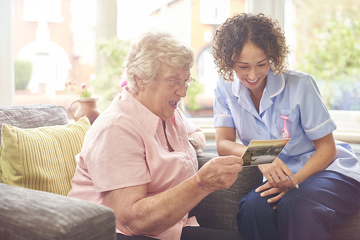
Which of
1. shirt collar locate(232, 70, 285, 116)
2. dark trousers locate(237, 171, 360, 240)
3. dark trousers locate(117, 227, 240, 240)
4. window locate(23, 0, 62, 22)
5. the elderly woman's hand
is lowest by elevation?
dark trousers locate(117, 227, 240, 240)

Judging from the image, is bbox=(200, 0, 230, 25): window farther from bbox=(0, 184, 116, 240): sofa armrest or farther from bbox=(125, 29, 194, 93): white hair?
bbox=(0, 184, 116, 240): sofa armrest

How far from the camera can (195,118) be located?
3158 millimetres

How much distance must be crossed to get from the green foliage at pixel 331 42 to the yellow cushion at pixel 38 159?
83.6 inches

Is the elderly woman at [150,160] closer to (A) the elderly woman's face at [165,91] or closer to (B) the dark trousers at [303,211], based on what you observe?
(A) the elderly woman's face at [165,91]

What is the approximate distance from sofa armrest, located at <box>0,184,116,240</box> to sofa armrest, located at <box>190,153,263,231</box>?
82 centimetres

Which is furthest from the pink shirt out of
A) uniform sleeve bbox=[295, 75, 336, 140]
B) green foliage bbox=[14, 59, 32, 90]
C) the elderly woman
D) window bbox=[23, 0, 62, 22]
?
window bbox=[23, 0, 62, 22]

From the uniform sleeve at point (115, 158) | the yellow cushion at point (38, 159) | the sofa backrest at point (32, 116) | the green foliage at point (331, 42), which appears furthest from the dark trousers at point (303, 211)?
the green foliage at point (331, 42)

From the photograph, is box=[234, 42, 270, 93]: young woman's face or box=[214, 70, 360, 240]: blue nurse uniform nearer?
box=[214, 70, 360, 240]: blue nurse uniform

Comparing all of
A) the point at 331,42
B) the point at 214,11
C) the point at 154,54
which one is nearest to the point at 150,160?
the point at 154,54

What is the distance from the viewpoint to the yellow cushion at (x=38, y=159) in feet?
4.71

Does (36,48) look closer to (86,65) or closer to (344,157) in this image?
(86,65)

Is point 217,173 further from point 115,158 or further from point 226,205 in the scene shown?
point 226,205

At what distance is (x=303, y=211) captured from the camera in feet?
4.68

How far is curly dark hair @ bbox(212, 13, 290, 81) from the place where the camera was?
1633 millimetres
